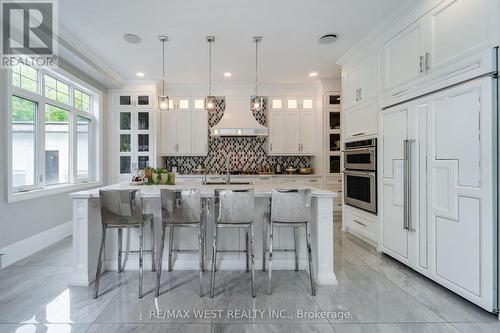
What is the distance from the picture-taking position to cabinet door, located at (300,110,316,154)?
5559 mm

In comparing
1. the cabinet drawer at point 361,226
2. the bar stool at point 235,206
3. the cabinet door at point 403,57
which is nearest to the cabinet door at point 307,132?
the cabinet drawer at point 361,226

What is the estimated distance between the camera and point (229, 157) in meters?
5.95

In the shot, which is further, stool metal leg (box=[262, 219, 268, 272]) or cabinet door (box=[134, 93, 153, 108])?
cabinet door (box=[134, 93, 153, 108])

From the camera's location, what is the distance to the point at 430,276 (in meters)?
2.44

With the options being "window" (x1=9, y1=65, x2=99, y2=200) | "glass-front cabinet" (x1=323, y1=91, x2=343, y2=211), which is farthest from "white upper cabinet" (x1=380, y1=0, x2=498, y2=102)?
"window" (x1=9, y1=65, x2=99, y2=200)

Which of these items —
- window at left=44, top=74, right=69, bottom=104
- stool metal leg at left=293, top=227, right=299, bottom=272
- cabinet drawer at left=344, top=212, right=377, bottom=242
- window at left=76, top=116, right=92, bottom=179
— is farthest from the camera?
window at left=76, top=116, right=92, bottom=179

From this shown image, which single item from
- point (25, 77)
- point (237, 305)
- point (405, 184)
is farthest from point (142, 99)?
point (405, 184)

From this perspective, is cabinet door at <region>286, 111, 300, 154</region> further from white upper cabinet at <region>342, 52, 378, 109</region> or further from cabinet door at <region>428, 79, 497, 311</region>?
cabinet door at <region>428, 79, 497, 311</region>

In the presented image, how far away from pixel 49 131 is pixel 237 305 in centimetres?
383

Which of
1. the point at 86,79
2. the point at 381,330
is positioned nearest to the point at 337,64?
the point at 381,330

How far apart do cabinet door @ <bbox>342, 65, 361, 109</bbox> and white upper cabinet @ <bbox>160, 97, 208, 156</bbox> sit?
2932 millimetres

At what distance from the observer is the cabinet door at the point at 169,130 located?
5.61 metres

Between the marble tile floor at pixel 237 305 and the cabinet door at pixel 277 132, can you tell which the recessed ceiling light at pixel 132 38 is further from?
the marble tile floor at pixel 237 305

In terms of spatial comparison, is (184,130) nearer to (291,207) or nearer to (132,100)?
(132,100)
